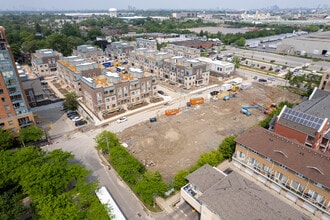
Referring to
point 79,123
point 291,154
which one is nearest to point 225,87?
point 291,154

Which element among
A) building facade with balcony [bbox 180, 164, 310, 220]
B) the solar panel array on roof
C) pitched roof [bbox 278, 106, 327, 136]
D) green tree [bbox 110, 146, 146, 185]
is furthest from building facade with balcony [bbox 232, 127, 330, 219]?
green tree [bbox 110, 146, 146, 185]

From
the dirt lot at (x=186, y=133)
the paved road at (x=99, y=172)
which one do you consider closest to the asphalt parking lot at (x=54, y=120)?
the paved road at (x=99, y=172)

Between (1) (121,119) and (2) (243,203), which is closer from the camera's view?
(2) (243,203)

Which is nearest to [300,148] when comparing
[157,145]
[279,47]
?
[157,145]

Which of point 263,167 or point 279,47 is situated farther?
point 279,47

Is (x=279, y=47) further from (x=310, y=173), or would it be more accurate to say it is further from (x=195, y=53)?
(x=310, y=173)

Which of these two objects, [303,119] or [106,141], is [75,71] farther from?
[303,119]

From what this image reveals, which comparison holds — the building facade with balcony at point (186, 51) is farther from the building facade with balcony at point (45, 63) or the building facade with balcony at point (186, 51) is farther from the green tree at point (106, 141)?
the green tree at point (106, 141)
